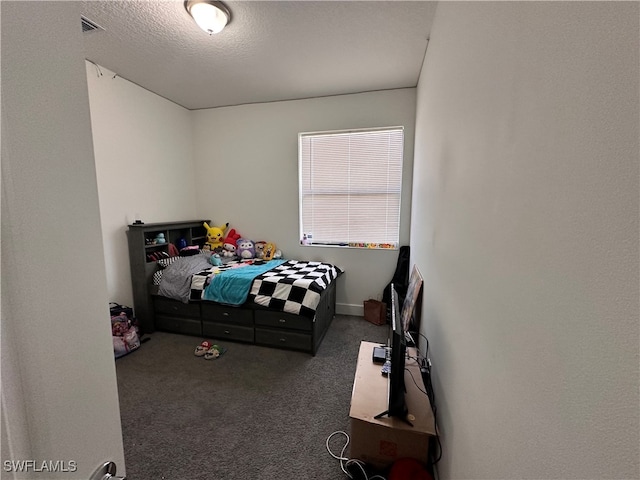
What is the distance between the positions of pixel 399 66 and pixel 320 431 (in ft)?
10.4

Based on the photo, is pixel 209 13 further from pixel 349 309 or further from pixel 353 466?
pixel 349 309

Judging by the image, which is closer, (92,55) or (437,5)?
(437,5)

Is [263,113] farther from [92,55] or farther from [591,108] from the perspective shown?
[591,108]

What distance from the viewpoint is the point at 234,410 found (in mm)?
1758

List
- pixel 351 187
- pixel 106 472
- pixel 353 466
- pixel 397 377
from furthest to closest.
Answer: pixel 351 187 < pixel 353 466 < pixel 397 377 < pixel 106 472

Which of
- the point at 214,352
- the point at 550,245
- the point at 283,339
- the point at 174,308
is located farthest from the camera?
the point at 174,308

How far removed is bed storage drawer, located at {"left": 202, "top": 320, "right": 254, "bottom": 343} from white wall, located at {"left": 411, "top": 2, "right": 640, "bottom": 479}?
2.04 meters

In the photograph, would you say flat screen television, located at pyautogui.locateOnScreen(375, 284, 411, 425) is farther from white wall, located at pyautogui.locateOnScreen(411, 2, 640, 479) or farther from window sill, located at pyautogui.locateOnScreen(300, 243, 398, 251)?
window sill, located at pyautogui.locateOnScreen(300, 243, 398, 251)

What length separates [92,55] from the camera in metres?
2.31

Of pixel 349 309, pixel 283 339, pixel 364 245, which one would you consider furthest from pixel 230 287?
pixel 364 245

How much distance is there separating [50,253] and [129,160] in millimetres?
2947

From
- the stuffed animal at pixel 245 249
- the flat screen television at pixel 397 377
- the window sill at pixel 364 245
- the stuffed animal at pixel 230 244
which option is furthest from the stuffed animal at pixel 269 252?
the flat screen television at pixel 397 377

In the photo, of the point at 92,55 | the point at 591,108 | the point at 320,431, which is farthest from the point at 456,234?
the point at 92,55

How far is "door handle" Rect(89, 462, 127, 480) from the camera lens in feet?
1.89
